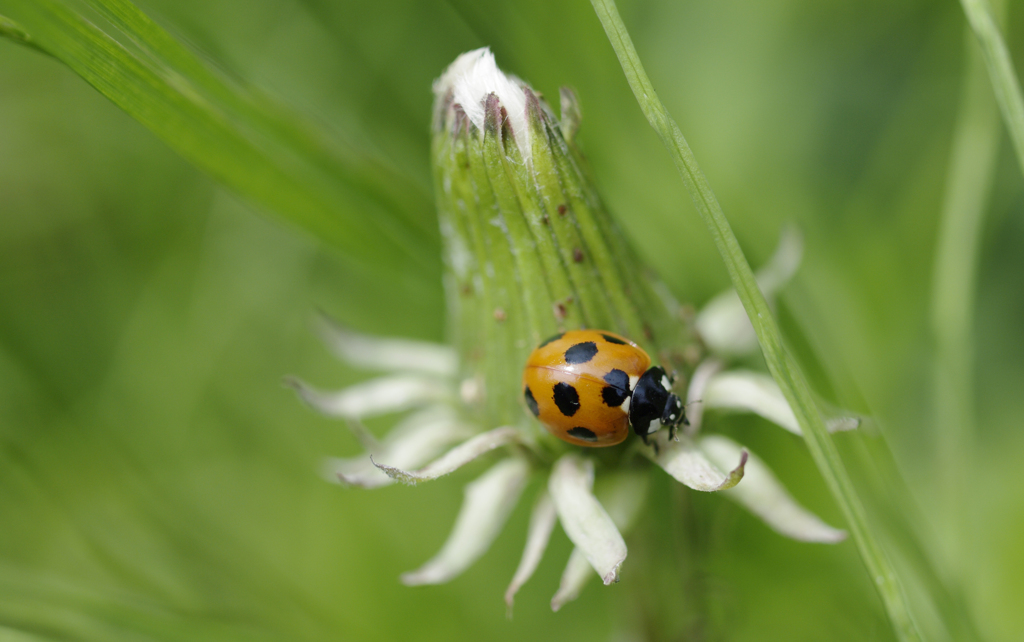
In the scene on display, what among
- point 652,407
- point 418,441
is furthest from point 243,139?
point 652,407

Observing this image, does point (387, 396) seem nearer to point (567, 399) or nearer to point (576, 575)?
point (567, 399)

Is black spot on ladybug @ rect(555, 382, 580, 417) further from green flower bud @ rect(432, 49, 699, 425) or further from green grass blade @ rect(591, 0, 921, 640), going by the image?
green grass blade @ rect(591, 0, 921, 640)

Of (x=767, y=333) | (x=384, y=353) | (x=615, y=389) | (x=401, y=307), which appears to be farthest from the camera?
(x=401, y=307)

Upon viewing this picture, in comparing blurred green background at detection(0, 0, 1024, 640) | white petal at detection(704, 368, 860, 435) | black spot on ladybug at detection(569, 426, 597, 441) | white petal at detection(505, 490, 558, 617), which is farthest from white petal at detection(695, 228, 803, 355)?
white petal at detection(505, 490, 558, 617)

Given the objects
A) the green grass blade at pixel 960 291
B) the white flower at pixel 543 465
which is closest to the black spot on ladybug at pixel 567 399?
the white flower at pixel 543 465

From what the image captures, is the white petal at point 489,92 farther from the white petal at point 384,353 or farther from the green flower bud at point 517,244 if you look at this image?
the white petal at point 384,353

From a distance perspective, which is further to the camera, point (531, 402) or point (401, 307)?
Answer: point (401, 307)
